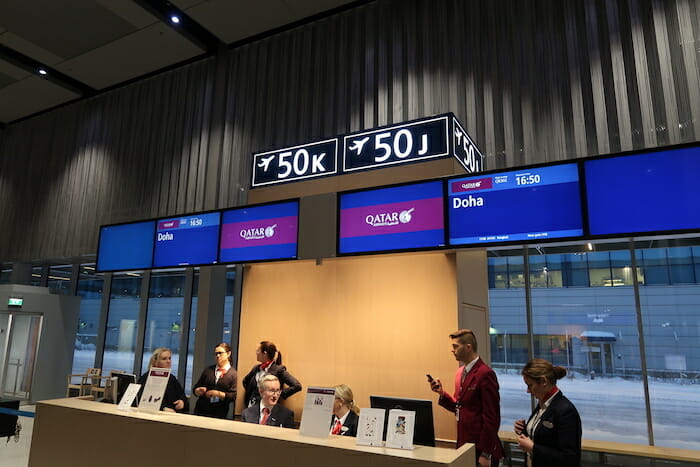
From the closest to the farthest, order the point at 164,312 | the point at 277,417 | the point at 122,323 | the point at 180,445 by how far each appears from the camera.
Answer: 1. the point at 180,445
2. the point at 277,417
3. the point at 164,312
4. the point at 122,323

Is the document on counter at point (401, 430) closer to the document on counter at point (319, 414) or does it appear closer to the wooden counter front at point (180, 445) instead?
the wooden counter front at point (180, 445)

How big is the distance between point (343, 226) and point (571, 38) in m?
3.45

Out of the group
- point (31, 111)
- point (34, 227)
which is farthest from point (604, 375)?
point (31, 111)

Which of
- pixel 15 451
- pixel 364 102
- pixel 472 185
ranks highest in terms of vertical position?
pixel 364 102

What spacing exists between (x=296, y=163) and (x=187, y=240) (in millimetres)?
1224

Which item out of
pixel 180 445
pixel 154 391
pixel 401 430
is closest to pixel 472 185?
pixel 401 430

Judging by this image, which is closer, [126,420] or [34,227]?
[126,420]

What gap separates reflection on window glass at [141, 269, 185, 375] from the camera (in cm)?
877

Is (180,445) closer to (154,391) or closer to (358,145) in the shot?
(154,391)

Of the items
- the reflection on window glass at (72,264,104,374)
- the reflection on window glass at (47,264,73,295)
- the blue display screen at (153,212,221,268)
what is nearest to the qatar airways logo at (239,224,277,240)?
the blue display screen at (153,212,221,268)

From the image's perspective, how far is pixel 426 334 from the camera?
366 centimetres

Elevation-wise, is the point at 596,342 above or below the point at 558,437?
above

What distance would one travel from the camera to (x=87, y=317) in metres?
10.4

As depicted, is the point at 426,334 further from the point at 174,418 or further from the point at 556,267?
the point at 556,267
